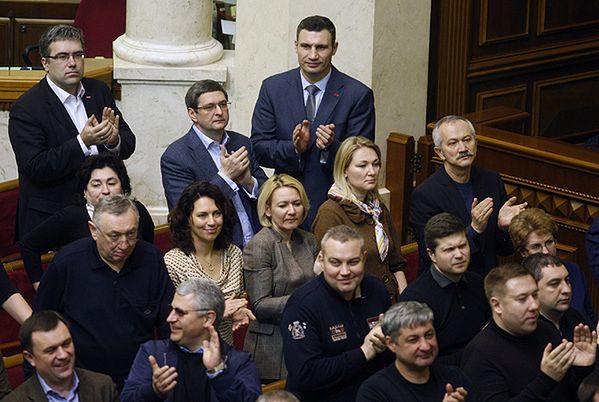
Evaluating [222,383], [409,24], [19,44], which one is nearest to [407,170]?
[409,24]

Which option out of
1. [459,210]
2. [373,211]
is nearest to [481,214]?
[459,210]

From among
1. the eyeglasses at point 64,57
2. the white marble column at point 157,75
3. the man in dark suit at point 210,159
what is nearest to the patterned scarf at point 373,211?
the man in dark suit at point 210,159

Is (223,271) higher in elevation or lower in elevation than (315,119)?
lower

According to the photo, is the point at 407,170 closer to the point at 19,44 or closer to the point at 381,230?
the point at 381,230

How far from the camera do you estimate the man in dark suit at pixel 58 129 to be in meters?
7.07

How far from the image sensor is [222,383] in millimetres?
5594

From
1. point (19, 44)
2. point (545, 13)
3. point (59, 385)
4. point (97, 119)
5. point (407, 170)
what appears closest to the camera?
point (59, 385)

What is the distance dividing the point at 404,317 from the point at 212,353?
2.35ft

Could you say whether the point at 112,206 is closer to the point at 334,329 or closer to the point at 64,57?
the point at 334,329

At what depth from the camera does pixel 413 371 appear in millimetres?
5594

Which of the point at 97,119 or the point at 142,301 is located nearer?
the point at 142,301

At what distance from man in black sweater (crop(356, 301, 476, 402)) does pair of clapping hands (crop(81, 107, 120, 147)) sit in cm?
199

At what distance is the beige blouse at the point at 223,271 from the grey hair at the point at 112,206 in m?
0.37

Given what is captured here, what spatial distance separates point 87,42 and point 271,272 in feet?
15.9
